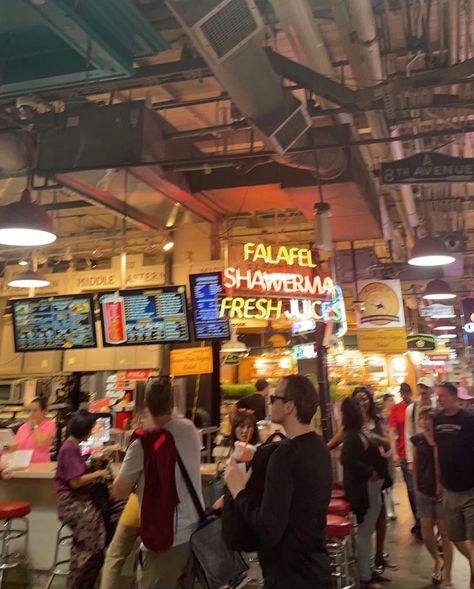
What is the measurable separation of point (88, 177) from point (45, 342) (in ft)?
9.67

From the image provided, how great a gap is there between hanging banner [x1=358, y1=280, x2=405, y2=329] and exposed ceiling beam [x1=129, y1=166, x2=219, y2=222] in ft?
11.1

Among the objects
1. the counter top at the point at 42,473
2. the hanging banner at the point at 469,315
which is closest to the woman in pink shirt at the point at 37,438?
the counter top at the point at 42,473

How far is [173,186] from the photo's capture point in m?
6.36

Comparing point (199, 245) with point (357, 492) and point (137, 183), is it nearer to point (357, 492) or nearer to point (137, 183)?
point (137, 183)

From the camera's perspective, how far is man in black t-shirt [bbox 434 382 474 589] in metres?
4.77

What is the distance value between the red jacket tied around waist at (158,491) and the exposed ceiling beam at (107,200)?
349cm

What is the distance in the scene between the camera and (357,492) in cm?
505

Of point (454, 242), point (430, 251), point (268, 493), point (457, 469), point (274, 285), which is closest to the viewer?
point (268, 493)

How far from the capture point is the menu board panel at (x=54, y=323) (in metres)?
7.43

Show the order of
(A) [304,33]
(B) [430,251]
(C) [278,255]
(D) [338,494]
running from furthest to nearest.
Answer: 1. (C) [278,255]
2. (B) [430,251]
3. (D) [338,494]
4. (A) [304,33]

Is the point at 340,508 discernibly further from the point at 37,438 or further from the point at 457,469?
the point at 37,438

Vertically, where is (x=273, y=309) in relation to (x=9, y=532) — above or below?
above

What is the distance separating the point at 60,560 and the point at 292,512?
13.6 ft

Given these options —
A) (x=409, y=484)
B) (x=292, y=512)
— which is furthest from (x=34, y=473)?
(x=409, y=484)
